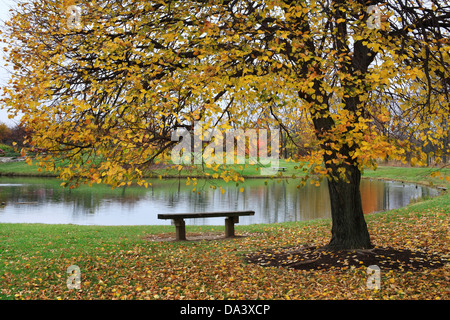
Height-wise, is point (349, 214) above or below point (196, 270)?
above

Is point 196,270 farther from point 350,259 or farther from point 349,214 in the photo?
point 349,214

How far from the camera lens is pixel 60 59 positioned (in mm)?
6570

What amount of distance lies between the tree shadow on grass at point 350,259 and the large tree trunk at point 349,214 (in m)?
0.22

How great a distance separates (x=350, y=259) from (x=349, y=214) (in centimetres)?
93

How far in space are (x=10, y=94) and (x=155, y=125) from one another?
7.54 feet

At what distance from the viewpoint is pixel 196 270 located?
24.0 feet

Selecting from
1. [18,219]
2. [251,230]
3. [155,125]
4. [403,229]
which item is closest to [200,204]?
[18,219]

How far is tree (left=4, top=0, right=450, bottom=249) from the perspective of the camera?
5832mm

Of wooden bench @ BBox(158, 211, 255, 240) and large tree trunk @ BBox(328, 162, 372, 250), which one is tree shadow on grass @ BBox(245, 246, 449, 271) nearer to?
large tree trunk @ BBox(328, 162, 372, 250)

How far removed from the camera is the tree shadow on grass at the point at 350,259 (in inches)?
→ 275

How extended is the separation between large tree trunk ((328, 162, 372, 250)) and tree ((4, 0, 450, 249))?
0.8 inches

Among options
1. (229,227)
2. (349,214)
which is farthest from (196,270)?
(229,227)

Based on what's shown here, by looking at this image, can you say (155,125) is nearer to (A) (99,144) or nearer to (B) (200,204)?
(A) (99,144)

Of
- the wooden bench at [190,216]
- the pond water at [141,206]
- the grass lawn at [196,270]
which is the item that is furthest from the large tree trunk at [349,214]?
the pond water at [141,206]
